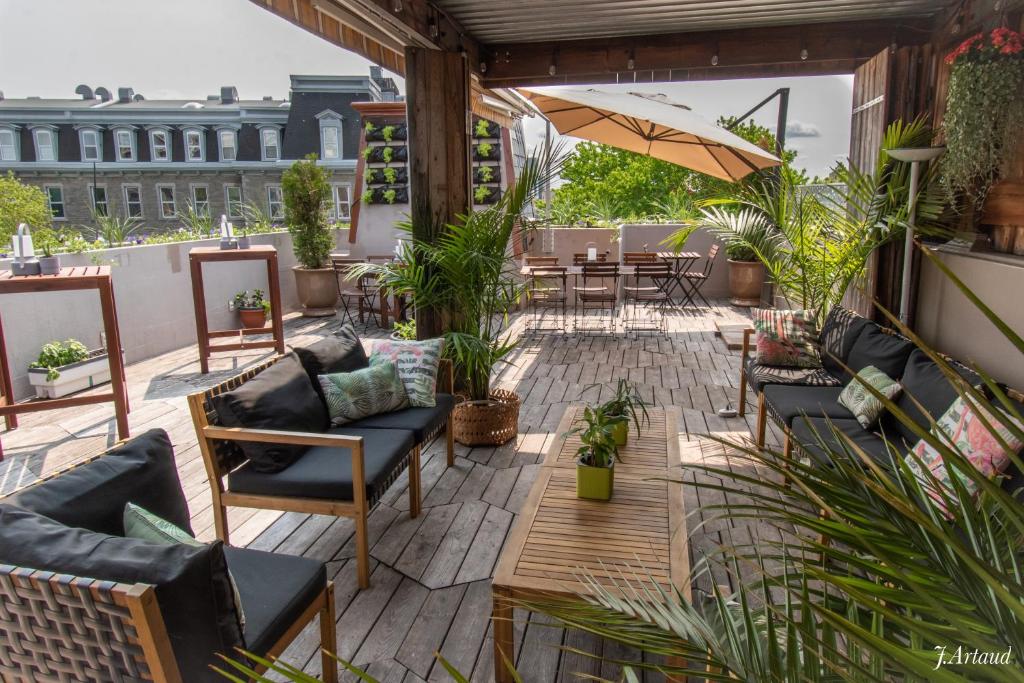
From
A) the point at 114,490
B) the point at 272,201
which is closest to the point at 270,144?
the point at 272,201

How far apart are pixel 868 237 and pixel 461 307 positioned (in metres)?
2.77

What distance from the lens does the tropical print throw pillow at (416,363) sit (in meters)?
3.77

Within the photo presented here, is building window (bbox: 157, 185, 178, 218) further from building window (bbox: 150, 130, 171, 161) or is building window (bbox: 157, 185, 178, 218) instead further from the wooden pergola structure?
the wooden pergola structure

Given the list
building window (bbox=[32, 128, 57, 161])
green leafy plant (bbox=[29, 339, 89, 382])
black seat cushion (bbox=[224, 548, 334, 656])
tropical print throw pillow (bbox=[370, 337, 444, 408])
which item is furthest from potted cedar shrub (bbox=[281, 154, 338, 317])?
building window (bbox=[32, 128, 57, 161])

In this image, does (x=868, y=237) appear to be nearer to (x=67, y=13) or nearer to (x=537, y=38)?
(x=537, y=38)

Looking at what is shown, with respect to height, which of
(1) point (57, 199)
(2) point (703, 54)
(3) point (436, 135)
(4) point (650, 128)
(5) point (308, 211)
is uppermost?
(2) point (703, 54)

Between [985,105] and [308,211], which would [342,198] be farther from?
[985,105]

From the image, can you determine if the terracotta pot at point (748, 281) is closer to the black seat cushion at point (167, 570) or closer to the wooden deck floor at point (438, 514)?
the wooden deck floor at point (438, 514)

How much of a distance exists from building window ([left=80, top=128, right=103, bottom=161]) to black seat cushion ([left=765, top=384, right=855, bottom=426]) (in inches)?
998

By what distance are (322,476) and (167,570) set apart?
1.39m

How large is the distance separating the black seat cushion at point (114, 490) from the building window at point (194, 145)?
78.4ft

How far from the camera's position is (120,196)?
920 inches

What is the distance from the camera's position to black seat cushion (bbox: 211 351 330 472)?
9.41 ft

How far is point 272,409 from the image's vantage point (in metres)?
2.95
